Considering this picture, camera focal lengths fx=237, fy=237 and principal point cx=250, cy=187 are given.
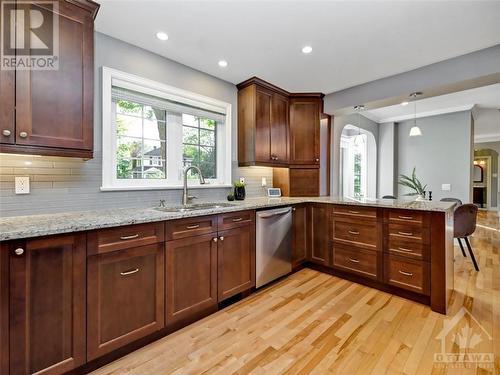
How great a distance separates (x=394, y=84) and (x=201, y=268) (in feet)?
9.90

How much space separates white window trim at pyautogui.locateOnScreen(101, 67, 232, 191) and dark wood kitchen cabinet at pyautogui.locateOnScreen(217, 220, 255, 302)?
31.9 inches

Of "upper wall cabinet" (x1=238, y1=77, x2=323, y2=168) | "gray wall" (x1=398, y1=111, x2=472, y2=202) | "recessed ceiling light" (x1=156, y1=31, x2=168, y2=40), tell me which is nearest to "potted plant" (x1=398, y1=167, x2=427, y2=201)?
"gray wall" (x1=398, y1=111, x2=472, y2=202)

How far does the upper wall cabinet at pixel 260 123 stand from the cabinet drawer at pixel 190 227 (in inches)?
49.6

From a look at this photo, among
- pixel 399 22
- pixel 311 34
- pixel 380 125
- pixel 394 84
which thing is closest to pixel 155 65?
pixel 311 34

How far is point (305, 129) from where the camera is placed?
3.55 meters

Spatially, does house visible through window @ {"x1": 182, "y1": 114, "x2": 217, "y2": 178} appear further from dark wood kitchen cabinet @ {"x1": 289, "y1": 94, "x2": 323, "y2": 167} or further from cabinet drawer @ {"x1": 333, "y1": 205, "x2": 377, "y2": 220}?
cabinet drawer @ {"x1": 333, "y1": 205, "x2": 377, "y2": 220}

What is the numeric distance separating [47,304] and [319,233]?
263cm

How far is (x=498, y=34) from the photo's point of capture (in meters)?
2.05

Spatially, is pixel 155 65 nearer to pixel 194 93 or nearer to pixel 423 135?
pixel 194 93

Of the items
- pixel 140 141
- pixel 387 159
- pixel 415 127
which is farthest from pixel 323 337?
pixel 387 159

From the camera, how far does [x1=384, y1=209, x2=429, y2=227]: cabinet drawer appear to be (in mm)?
2205

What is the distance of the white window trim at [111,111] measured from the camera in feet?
6.70

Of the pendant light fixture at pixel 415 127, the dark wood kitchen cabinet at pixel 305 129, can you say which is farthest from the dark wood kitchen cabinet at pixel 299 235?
the pendant light fixture at pixel 415 127

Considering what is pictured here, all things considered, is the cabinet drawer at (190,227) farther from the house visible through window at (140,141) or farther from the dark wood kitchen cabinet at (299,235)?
the dark wood kitchen cabinet at (299,235)
